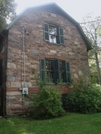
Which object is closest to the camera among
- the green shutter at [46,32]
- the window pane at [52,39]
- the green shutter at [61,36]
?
the green shutter at [46,32]

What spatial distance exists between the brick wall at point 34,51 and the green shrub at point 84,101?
2.91 feet

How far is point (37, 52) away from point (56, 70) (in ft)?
5.85

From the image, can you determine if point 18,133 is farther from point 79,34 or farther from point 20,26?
point 79,34

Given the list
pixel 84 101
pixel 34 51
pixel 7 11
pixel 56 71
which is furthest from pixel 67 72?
pixel 7 11

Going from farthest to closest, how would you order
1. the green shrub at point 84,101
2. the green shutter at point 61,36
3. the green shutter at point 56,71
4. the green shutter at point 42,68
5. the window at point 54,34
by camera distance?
the green shutter at point 61,36 < the window at point 54,34 < the green shutter at point 56,71 < the green shutter at point 42,68 < the green shrub at point 84,101

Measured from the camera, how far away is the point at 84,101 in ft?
29.6

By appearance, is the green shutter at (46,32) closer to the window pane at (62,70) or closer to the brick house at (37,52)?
the brick house at (37,52)

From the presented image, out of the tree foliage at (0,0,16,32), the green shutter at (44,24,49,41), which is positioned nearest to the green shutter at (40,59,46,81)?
the green shutter at (44,24,49,41)

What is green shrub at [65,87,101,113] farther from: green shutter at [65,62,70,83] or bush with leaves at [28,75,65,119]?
bush with leaves at [28,75,65,119]

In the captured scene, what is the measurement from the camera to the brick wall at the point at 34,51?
27.6 feet

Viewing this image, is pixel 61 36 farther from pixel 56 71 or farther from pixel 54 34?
pixel 56 71

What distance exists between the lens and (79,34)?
1266 centimetres

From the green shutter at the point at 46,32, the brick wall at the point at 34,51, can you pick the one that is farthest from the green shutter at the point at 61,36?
the green shutter at the point at 46,32

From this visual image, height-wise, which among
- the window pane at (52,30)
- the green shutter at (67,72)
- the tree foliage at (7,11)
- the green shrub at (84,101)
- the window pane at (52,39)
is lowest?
the green shrub at (84,101)
